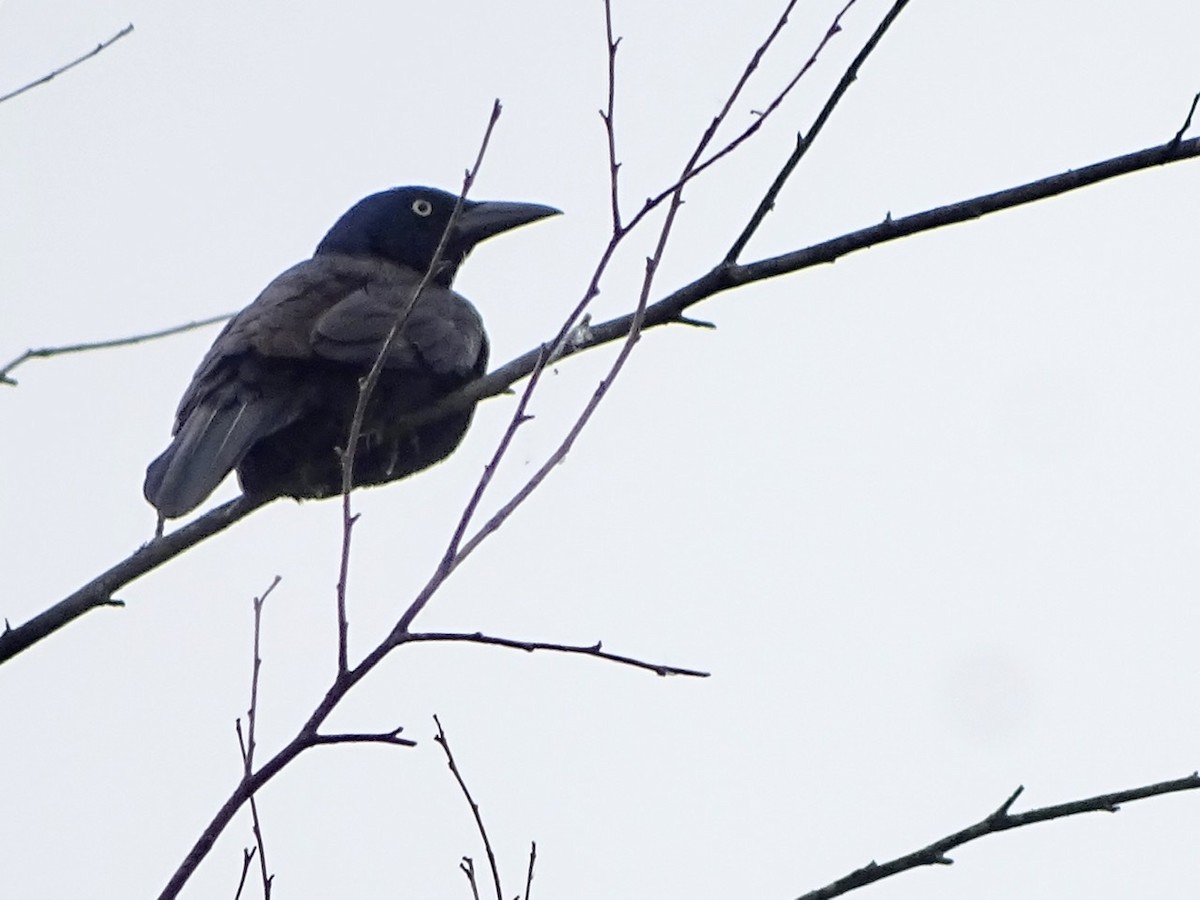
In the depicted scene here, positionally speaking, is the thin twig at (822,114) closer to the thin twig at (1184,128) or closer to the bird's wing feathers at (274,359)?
the thin twig at (1184,128)

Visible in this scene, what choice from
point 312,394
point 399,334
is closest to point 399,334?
point 399,334

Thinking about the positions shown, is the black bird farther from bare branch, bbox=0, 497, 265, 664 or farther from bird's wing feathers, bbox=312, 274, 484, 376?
bare branch, bbox=0, 497, 265, 664

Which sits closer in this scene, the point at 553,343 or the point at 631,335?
the point at 631,335

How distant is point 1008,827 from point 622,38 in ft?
5.53

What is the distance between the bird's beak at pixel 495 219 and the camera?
5891 millimetres

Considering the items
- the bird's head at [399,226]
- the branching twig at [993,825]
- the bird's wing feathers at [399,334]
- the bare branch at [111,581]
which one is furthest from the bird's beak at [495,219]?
the branching twig at [993,825]

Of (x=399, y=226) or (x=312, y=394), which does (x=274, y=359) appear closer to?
(x=312, y=394)

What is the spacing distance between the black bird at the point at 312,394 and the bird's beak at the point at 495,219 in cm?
99

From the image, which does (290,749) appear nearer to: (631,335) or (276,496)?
(631,335)

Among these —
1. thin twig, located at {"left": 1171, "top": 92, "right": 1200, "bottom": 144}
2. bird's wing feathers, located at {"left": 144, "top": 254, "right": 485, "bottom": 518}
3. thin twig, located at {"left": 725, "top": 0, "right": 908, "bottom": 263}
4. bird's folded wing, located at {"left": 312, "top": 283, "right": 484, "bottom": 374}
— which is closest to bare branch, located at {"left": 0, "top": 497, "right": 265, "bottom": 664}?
bird's wing feathers, located at {"left": 144, "top": 254, "right": 485, "bottom": 518}

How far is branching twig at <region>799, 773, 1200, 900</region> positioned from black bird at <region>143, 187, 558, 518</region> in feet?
7.51

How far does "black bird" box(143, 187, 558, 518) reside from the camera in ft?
13.8

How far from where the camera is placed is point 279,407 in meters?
4.39

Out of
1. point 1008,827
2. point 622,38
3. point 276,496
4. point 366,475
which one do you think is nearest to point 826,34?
point 622,38
